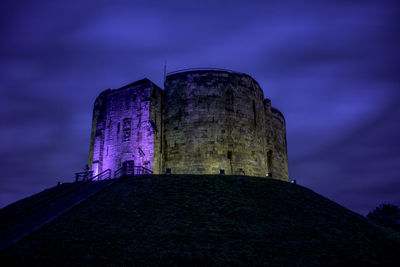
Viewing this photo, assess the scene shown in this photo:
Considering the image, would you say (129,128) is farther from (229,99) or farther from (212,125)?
(229,99)

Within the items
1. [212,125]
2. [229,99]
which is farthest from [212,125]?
[229,99]

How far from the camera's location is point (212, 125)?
23609 mm

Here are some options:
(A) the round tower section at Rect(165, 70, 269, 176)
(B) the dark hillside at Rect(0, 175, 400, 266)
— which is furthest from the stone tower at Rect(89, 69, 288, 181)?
(B) the dark hillside at Rect(0, 175, 400, 266)

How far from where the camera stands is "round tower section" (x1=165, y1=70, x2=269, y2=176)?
23094mm

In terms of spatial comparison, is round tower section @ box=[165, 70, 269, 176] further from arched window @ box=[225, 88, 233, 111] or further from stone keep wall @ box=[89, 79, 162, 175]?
stone keep wall @ box=[89, 79, 162, 175]

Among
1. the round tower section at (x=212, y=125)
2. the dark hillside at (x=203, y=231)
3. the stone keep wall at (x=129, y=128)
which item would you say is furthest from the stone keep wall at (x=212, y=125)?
the dark hillside at (x=203, y=231)

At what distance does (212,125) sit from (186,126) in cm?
202

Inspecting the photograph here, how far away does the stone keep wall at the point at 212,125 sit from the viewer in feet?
75.8

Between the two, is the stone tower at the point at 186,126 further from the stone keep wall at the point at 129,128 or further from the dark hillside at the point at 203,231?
the dark hillside at the point at 203,231

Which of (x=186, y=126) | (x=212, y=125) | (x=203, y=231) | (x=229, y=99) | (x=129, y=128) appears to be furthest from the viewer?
(x=229, y=99)

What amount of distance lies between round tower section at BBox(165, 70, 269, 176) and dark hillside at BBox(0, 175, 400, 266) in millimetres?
5879

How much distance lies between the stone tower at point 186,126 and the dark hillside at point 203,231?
6112mm

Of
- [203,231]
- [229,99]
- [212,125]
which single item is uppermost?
[229,99]

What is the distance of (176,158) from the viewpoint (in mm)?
23469
